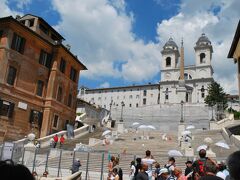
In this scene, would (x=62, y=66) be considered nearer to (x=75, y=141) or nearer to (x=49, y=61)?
(x=49, y=61)

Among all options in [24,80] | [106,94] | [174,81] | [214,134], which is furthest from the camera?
[106,94]

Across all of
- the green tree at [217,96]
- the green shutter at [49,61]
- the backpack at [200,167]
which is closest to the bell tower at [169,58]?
the green tree at [217,96]

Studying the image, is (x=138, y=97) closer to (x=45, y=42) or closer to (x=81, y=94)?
(x=81, y=94)

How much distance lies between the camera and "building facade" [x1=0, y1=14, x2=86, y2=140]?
94.2ft

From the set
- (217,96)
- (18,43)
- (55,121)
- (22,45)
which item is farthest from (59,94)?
(217,96)

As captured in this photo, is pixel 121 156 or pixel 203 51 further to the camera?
pixel 203 51

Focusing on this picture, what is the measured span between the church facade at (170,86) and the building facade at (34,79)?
58.1 metres

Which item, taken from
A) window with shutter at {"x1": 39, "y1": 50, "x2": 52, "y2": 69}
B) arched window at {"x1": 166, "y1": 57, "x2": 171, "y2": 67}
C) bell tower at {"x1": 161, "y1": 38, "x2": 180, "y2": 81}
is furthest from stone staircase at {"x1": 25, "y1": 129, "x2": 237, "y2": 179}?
arched window at {"x1": 166, "y1": 57, "x2": 171, "y2": 67}

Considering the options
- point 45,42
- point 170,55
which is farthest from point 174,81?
point 45,42

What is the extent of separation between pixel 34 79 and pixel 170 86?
240ft

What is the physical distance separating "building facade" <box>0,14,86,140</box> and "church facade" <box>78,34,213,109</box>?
58.1 meters

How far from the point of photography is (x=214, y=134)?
118ft

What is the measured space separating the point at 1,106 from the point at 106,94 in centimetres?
8948

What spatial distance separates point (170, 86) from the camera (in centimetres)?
10100
